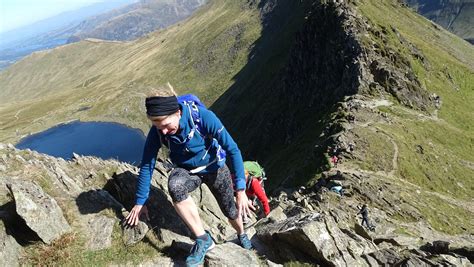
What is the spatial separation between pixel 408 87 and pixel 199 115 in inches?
3080

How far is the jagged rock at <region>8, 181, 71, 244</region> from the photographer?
10.9 m

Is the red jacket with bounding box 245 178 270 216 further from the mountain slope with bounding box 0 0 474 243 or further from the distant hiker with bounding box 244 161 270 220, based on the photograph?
the mountain slope with bounding box 0 0 474 243

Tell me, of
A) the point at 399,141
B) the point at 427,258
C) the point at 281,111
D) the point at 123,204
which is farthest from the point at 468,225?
the point at 281,111

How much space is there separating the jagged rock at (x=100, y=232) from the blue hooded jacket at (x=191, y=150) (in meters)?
1.86

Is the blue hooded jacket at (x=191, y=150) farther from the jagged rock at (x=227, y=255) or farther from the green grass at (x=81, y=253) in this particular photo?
the jagged rock at (x=227, y=255)

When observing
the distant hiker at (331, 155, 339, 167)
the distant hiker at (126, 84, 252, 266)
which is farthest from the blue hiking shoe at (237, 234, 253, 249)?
the distant hiker at (331, 155, 339, 167)

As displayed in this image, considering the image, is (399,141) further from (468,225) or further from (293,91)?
(293,91)

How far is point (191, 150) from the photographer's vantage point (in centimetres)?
1038

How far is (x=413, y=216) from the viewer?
39.9m

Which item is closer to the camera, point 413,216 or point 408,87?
point 413,216

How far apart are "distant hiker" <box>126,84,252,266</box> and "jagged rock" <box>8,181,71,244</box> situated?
6.97 ft

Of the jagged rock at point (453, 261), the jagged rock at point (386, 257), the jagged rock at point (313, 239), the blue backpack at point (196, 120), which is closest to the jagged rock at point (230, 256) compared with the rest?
the jagged rock at point (313, 239)

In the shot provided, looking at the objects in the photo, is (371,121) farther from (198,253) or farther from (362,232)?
(198,253)

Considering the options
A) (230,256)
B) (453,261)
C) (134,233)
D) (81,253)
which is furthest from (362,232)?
(81,253)
